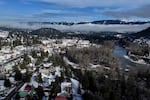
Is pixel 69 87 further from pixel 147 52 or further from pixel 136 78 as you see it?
pixel 147 52

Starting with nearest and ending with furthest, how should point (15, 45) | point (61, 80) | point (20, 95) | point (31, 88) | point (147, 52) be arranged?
point (20, 95), point (31, 88), point (61, 80), point (147, 52), point (15, 45)

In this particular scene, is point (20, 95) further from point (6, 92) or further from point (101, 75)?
point (101, 75)

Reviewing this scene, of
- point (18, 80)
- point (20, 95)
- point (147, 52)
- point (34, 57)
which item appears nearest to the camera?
point (20, 95)

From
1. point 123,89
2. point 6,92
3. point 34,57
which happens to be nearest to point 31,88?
point 6,92

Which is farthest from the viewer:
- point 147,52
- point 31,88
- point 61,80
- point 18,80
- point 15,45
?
point 15,45

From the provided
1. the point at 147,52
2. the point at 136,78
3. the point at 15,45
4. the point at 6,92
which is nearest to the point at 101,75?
the point at 136,78

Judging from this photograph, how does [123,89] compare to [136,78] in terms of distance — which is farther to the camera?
[136,78]

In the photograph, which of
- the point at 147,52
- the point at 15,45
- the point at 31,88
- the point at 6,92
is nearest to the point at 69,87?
the point at 31,88

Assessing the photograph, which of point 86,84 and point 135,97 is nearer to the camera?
point 135,97

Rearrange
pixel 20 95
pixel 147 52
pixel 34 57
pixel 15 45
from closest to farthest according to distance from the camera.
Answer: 1. pixel 20 95
2. pixel 34 57
3. pixel 147 52
4. pixel 15 45
